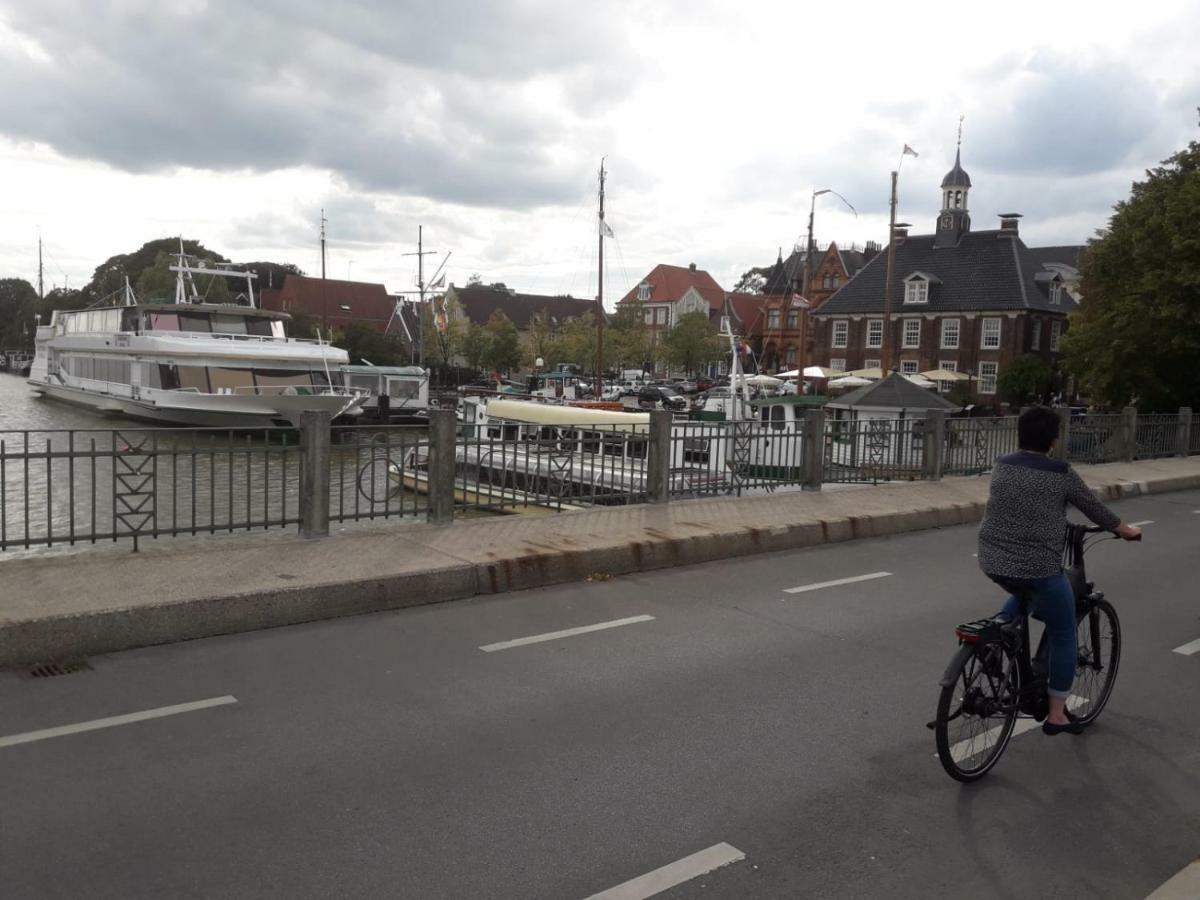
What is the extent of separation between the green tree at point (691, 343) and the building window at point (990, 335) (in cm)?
2990

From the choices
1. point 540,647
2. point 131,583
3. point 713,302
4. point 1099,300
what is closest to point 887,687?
point 540,647

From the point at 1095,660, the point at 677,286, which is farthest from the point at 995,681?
the point at 677,286

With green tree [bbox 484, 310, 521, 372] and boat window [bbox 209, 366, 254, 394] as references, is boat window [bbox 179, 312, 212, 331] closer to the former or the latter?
boat window [bbox 209, 366, 254, 394]

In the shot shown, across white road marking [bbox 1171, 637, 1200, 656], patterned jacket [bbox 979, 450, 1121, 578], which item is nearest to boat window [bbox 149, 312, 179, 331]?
white road marking [bbox 1171, 637, 1200, 656]

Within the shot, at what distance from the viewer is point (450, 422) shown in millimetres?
10602

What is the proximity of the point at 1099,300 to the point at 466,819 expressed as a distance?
3441cm

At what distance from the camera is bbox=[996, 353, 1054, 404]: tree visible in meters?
56.8

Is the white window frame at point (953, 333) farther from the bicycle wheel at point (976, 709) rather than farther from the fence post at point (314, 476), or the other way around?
the bicycle wheel at point (976, 709)

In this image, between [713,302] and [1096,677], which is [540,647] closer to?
[1096,677]

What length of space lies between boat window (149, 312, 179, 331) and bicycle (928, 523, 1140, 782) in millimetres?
38731

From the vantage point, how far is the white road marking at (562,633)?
283 inches

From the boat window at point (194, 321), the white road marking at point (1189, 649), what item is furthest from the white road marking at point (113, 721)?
the boat window at point (194, 321)

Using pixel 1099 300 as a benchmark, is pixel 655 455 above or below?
below

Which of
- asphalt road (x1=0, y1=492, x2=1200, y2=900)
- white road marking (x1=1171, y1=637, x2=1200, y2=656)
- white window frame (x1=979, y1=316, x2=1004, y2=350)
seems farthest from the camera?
white window frame (x1=979, y1=316, x2=1004, y2=350)
